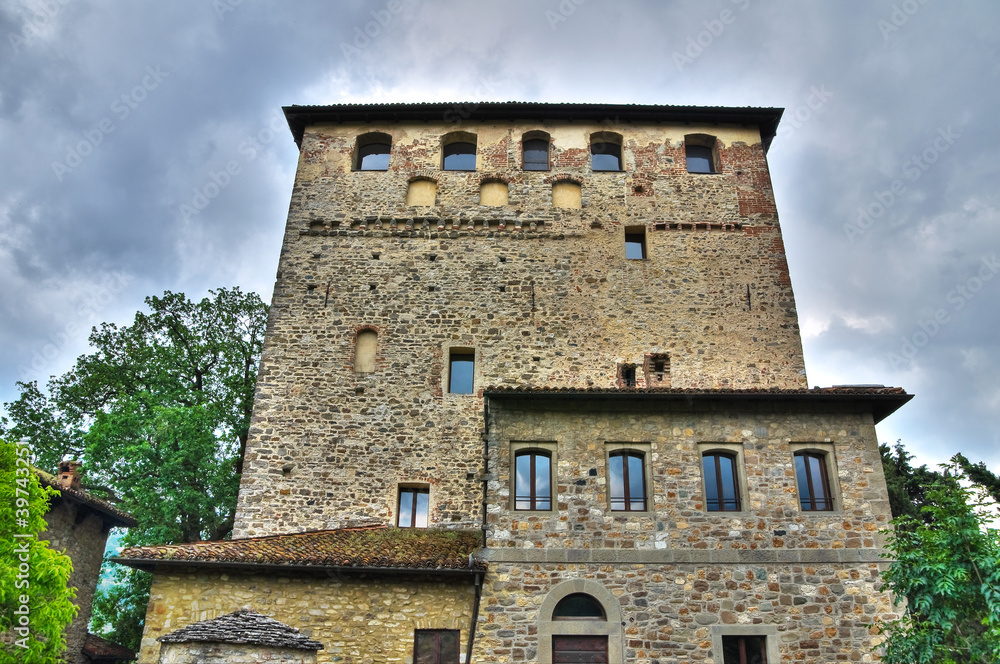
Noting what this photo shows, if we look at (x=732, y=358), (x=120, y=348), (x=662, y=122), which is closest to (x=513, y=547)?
(x=732, y=358)

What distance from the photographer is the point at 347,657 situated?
497 inches

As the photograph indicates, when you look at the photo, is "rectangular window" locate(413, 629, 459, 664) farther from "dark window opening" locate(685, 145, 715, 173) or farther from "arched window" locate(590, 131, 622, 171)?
"dark window opening" locate(685, 145, 715, 173)

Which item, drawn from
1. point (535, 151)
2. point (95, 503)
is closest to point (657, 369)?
point (535, 151)

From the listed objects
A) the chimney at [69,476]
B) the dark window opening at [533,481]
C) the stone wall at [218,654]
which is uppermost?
the chimney at [69,476]

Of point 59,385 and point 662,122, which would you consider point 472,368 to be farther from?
point 59,385

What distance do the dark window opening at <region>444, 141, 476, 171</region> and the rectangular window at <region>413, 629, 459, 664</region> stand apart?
13.1 meters

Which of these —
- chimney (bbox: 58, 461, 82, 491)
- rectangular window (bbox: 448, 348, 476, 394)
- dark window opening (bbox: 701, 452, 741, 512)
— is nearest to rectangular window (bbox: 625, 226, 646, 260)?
rectangular window (bbox: 448, 348, 476, 394)

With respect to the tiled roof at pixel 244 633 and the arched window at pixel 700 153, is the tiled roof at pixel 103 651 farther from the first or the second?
the arched window at pixel 700 153

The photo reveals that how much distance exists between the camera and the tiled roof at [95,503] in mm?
16109

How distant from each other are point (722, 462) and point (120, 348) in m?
19.8

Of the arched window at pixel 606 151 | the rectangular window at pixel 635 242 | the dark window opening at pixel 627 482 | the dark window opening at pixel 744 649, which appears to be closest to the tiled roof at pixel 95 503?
the dark window opening at pixel 627 482

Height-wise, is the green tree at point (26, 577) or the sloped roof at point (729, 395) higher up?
the sloped roof at point (729, 395)

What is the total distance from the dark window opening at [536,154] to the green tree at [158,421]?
437 inches

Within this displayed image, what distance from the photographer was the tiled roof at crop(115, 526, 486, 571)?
12.8m
